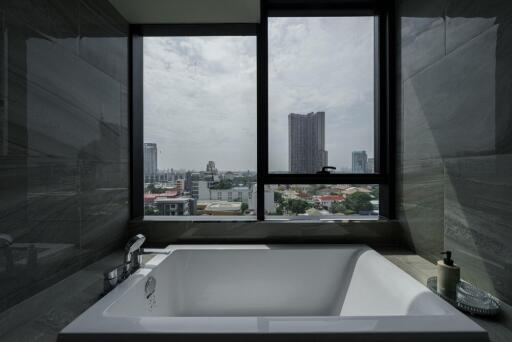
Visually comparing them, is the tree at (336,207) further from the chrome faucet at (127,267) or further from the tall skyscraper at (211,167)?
the chrome faucet at (127,267)

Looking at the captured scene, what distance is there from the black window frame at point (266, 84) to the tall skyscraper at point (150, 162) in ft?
0.17

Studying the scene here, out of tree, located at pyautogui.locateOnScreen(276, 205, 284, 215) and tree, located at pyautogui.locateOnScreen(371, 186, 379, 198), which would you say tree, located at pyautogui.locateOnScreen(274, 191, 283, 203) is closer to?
tree, located at pyautogui.locateOnScreen(276, 205, 284, 215)

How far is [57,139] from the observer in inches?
43.1

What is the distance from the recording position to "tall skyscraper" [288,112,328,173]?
5.91ft

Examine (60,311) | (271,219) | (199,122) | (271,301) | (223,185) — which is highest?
(199,122)

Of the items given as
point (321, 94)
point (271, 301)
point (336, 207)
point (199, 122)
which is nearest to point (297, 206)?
point (336, 207)

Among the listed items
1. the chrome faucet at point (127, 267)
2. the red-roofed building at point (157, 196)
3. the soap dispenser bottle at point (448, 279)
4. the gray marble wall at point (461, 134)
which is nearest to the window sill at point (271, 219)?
the red-roofed building at point (157, 196)

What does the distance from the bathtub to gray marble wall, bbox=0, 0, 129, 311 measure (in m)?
0.32

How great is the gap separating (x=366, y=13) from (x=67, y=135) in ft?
6.27

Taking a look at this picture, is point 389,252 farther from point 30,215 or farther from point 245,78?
point 30,215

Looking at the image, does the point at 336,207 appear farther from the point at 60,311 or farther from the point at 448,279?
the point at 60,311

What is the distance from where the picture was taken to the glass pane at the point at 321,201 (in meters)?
1.81

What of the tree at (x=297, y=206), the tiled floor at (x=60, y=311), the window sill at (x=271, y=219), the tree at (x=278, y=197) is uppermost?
the tree at (x=278, y=197)

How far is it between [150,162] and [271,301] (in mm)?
1196
